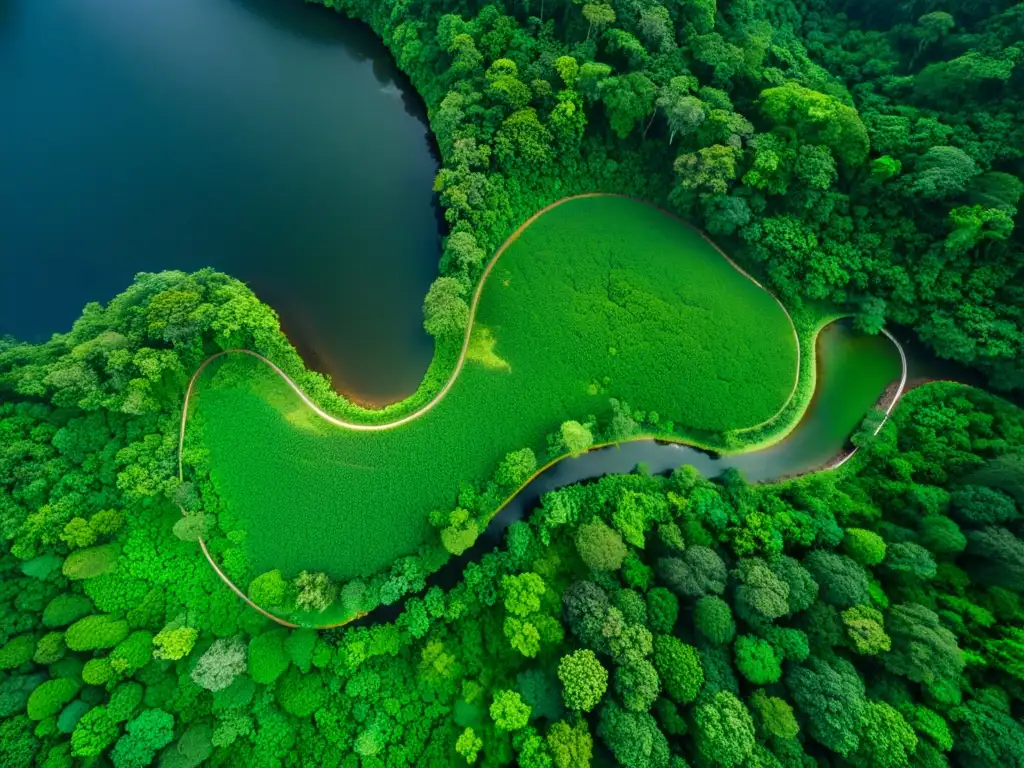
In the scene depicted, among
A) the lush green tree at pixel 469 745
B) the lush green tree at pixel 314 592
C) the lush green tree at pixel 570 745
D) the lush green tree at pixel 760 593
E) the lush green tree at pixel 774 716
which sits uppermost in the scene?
the lush green tree at pixel 760 593

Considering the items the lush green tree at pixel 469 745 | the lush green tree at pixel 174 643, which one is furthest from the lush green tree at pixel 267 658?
the lush green tree at pixel 469 745

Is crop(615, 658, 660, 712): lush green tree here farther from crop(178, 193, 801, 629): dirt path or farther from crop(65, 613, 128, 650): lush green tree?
crop(65, 613, 128, 650): lush green tree


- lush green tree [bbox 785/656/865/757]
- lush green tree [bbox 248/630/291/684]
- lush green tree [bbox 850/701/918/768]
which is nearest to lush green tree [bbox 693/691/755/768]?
lush green tree [bbox 785/656/865/757]

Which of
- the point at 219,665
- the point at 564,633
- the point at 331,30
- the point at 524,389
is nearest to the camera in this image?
the point at 219,665

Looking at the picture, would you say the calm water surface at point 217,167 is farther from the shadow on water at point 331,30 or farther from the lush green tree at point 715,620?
the lush green tree at point 715,620

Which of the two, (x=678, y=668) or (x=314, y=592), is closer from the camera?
(x=678, y=668)

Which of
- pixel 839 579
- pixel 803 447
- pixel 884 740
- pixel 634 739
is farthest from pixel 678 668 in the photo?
pixel 803 447

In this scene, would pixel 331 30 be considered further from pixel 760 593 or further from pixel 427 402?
pixel 760 593
